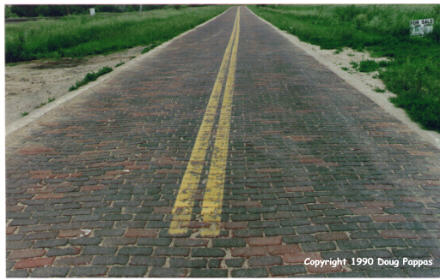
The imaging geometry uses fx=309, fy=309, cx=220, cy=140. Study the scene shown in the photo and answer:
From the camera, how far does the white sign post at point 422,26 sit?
1382 cm

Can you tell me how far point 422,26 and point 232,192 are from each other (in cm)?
1515

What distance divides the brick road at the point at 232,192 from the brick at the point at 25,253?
0.01 m

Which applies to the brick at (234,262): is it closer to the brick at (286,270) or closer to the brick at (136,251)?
the brick at (286,270)

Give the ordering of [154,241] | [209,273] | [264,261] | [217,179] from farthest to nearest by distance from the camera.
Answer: [217,179] < [154,241] < [264,261] < [209,273]

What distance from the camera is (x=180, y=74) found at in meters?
9.19

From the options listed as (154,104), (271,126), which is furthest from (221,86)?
(271,126)

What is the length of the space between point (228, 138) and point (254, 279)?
104 inches

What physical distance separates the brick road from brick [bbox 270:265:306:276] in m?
0.01

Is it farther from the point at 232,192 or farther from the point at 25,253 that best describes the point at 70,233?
the point at 232,192

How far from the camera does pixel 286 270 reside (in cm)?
239

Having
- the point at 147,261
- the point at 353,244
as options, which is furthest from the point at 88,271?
the point at 353,244

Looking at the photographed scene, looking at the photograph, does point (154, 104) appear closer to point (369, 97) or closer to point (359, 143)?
point (359, 143)

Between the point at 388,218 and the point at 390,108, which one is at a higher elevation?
the point at 390,108

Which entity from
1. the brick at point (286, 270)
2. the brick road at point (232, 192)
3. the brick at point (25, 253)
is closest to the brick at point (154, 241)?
the brick road at point (232, 192)
